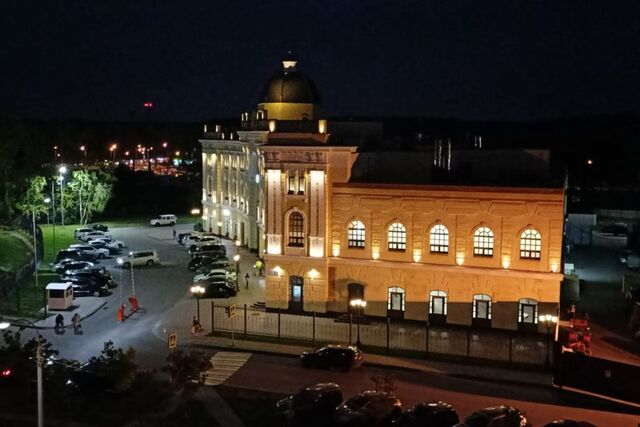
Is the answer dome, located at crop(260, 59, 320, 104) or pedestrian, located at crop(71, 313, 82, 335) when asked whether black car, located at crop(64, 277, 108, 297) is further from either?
dome, located at crop(260, 59, 320, 104)

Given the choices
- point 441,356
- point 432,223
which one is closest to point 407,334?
point 441,356

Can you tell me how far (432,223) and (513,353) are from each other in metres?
8.41

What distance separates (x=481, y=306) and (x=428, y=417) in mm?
14825

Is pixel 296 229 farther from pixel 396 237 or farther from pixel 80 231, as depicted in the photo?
pixel 80 231

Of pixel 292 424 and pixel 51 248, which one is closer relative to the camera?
pixel 292 424

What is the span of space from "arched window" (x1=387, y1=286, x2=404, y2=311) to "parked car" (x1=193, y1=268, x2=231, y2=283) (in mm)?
12496

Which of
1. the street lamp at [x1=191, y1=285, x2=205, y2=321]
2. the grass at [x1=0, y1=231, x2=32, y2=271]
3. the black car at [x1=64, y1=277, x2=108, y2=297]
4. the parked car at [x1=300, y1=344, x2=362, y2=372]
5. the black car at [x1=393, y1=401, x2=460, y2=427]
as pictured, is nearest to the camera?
the black car at [x1=393, y1=401, x2=460, y2=427]

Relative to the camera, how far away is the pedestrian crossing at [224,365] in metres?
31.9

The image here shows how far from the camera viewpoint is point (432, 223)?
39.5m

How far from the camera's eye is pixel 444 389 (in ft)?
101

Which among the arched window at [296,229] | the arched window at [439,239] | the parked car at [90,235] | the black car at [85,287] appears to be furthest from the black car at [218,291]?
the parked car at [90,235]

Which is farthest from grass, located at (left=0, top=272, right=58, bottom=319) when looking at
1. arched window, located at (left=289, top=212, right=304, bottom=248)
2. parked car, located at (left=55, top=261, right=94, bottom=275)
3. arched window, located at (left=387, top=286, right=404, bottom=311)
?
arched window, located at (left=387, top=286, right=404, bottom=311)

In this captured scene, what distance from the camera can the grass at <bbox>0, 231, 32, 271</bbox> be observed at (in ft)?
176

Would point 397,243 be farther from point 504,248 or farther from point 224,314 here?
point 224,314
